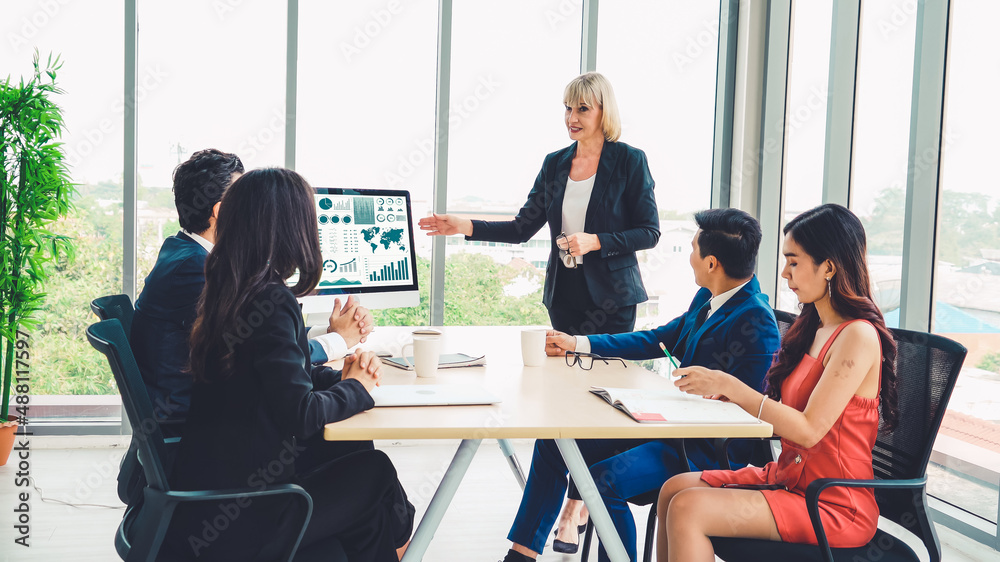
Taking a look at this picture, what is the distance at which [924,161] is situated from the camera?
2.75m

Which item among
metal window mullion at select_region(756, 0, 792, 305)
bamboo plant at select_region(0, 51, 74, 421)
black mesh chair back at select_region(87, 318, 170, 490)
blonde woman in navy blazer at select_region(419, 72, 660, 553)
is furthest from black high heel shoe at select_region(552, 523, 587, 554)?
bamboo plant at select_region(0, 51, 74, 421)

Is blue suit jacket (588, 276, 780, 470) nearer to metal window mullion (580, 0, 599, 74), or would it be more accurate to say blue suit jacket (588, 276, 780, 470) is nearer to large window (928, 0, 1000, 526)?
large window (928, 0, 1000, 526)

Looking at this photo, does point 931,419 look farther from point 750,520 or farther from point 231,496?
point 231,496

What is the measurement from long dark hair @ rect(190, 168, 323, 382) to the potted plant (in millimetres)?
2257

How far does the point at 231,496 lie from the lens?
127 cm

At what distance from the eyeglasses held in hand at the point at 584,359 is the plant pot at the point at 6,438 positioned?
9.00 ft

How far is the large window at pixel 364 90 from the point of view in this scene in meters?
3.75

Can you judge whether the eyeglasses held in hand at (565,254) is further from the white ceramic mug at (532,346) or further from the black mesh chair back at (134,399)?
the black mesh chair back at (134,399)

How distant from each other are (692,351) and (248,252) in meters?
1.22

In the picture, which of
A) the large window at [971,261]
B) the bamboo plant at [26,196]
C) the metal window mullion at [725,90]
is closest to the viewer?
the large window at [971,261]

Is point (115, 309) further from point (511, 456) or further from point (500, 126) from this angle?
point (500, 126)

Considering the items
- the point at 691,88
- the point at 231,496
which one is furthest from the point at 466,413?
the point at 691,88

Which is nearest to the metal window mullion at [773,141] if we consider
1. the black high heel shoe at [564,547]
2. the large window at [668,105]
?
the large window at [668,105]

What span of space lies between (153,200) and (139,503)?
8.28ft
